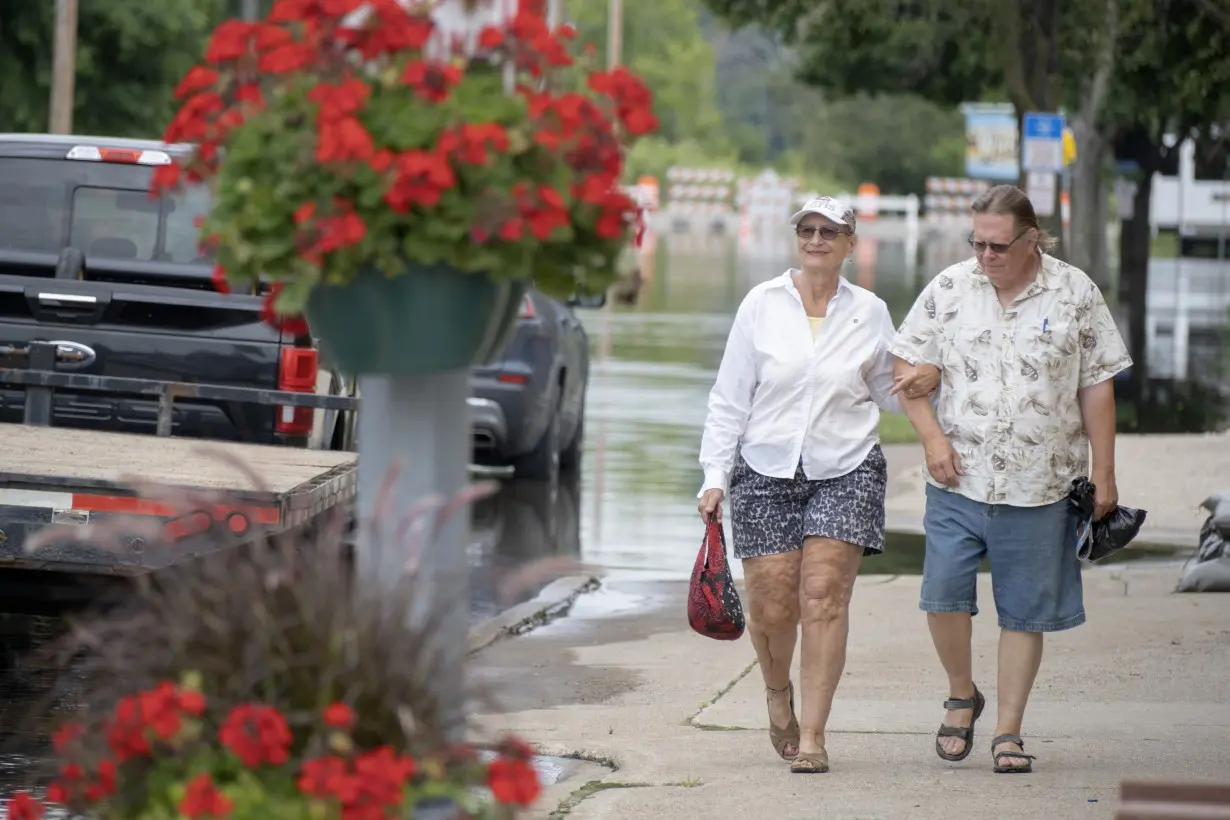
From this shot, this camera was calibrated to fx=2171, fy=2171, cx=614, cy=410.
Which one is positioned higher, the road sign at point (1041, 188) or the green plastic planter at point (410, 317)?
the road sign at point (1041, 188)

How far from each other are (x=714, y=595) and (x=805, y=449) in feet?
1.76

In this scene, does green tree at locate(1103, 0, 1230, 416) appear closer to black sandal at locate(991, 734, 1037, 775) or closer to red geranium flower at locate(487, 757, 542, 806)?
black sandal at locate(991, 734, 1037, 775)

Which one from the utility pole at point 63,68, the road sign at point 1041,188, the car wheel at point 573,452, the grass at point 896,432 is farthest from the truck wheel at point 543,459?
the road sign at point 1041,188

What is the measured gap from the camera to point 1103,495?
21.6 feet

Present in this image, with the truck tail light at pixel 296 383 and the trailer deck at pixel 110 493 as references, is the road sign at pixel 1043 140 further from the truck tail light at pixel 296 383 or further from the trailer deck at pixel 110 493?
the trailer deck at pixel 110 493

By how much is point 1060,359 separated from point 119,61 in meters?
21.2

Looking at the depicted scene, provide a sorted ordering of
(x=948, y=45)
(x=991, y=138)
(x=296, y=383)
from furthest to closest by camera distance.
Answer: (x=991, y=138) < (x=948, y=45) < (x=296, y=383)

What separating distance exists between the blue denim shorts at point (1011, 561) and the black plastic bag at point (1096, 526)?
4 centimetres

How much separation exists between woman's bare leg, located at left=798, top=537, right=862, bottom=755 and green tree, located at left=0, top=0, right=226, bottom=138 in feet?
62.3

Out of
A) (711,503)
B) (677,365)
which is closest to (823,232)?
(711,503)

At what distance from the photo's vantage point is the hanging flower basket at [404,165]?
3.96 meters

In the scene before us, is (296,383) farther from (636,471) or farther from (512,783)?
(636,471)

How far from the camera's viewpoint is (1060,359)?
6.61m

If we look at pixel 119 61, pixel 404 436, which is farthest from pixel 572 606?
pixel 119 61
